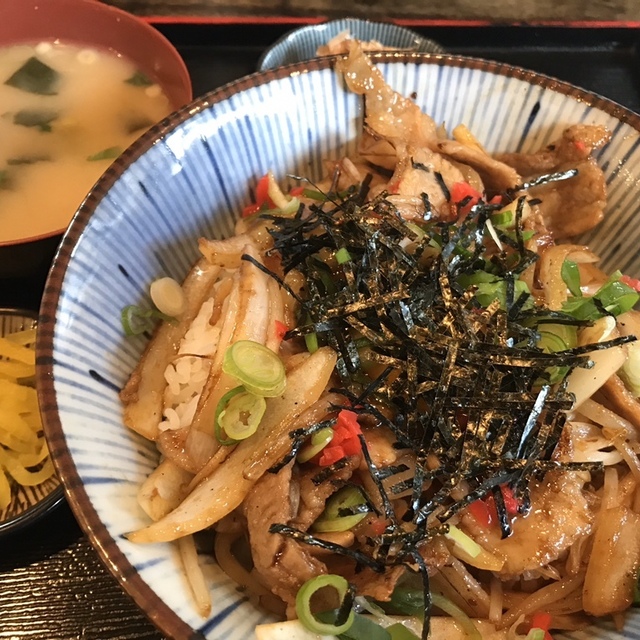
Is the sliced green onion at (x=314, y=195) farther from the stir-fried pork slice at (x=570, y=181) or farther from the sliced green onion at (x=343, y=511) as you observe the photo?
the sliced green onion at (x=343, y=511)

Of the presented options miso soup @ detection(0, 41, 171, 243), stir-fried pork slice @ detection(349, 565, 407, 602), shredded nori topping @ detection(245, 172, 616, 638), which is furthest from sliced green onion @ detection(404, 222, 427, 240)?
miso soup @ detection(0, 41, 171, 243)

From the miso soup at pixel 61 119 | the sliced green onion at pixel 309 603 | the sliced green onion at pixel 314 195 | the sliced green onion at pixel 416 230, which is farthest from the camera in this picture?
the miso soup at pixel 61 119

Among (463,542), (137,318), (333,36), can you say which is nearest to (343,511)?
(463,542)

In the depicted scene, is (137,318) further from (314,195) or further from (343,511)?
(343,511)

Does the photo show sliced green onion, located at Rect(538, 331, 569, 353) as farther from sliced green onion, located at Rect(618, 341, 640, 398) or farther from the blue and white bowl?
the blue and white bowl

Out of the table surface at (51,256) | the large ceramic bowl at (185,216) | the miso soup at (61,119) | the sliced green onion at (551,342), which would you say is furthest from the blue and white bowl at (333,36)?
the sliced green onion at (551,342)
